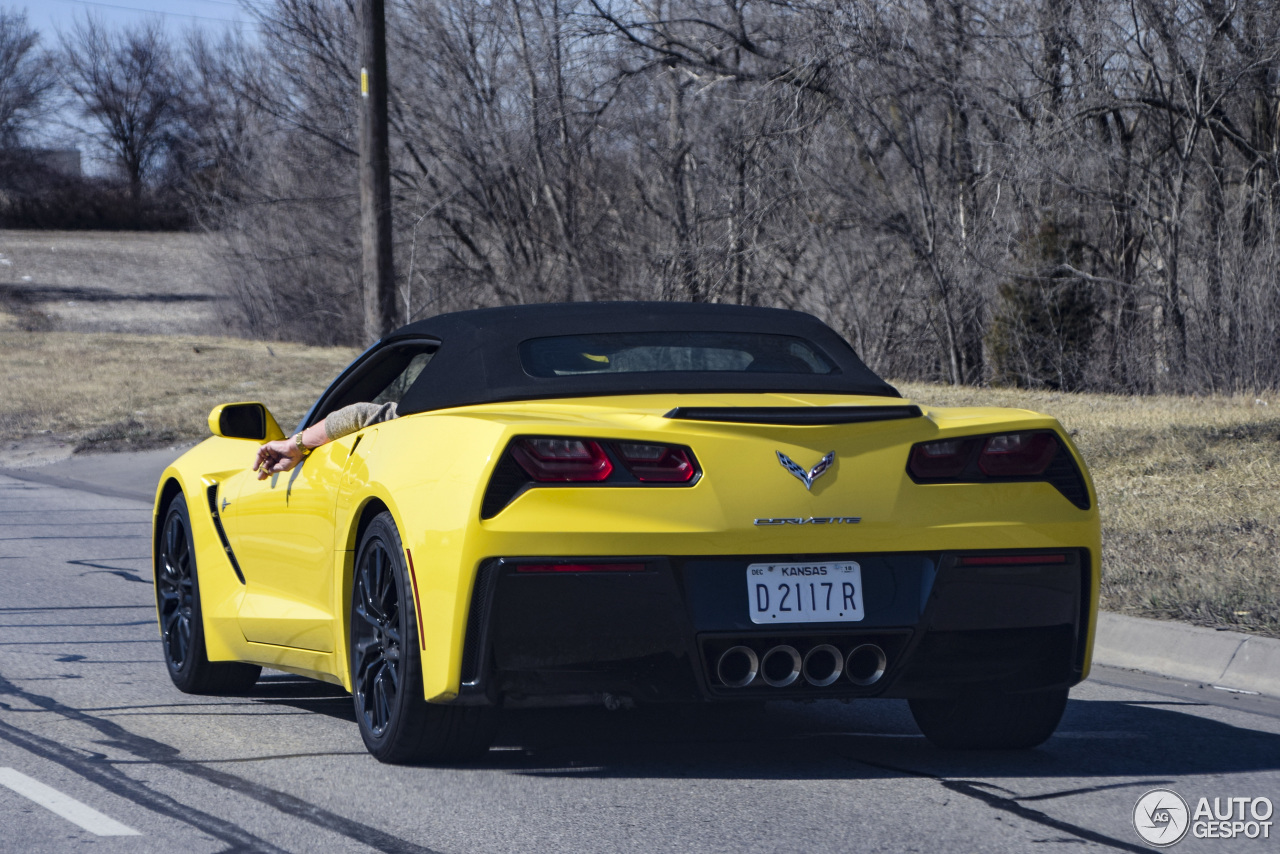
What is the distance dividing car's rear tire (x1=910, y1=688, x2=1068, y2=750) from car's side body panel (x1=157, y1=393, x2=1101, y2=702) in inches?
13.8

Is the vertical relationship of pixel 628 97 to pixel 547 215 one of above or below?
above

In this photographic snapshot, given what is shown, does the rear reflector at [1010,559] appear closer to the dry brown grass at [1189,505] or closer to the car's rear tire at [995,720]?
the car's rear tire at [995,720]

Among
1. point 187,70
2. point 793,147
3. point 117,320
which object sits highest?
point 187,70

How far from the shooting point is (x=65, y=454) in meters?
16.6

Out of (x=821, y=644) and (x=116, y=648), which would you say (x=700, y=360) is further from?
(x=116, y=648)

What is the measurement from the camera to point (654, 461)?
4293 mm

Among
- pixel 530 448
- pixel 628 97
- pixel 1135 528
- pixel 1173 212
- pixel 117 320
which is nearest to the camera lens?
pixel 530 448

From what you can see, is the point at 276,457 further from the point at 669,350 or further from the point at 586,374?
the point at 669,350

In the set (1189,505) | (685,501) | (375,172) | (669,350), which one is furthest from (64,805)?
(375,172)

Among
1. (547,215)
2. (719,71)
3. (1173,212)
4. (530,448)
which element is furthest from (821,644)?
(547,215)

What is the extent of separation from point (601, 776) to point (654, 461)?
1058mm

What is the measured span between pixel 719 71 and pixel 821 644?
17.6 meters

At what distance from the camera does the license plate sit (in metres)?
4.27

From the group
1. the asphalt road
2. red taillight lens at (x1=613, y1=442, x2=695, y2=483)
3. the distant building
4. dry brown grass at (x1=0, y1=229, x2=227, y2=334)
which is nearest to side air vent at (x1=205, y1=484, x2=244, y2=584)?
the asphalt road
